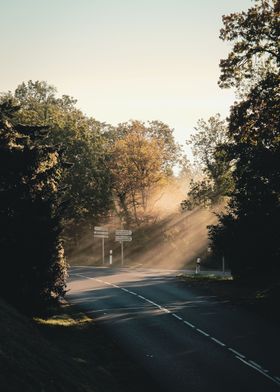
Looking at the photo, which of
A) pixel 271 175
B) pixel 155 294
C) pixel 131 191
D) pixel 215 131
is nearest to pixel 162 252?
pixel 131 191

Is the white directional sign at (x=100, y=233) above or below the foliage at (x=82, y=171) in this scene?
below

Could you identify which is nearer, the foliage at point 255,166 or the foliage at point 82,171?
the foliage at point 255,166

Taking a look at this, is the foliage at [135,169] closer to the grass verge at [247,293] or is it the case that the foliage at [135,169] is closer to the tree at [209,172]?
the tree at [209,172]

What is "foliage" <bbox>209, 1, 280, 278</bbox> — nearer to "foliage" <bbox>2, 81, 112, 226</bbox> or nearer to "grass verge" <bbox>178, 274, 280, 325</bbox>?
"grass verge" <bbox>178, 274, 280, 325</bbox>

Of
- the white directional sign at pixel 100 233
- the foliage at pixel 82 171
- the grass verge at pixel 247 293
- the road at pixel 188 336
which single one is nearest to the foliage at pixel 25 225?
the road at pixel 188 336

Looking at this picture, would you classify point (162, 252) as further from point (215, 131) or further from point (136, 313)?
point (136, 313)

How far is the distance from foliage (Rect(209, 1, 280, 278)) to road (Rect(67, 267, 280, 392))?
3.59m

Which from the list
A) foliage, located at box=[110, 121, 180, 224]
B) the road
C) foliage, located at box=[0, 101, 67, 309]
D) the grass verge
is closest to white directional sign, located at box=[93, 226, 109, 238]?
foliage, located at box=[110, 121, 180, 224]

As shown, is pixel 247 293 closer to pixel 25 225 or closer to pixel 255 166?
pixel 255 166

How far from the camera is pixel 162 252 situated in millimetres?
54875

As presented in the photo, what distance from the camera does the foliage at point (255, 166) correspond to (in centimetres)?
2198

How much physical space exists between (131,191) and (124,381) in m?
47.0

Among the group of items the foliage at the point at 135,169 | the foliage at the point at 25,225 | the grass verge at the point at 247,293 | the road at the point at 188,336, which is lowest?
the road at the point at 188,336

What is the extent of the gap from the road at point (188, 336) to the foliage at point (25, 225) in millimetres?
3452
